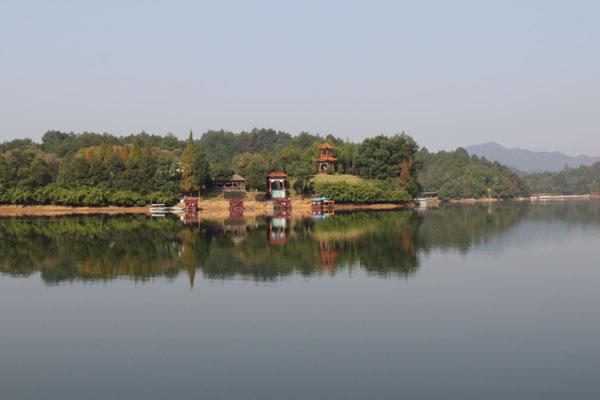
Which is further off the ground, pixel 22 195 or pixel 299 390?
pixel 22 195

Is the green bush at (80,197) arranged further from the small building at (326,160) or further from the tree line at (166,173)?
the small building at (326,160)

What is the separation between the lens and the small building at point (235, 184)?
9181 centimetres

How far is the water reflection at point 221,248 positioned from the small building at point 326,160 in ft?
150

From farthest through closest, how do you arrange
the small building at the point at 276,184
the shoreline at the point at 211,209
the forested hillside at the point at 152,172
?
the small building at the point at 276,184
the forested hillside at the point at 152,172
the shoreline at the point at 211,209

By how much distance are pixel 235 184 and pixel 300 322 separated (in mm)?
74436

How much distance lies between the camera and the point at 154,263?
3228cm

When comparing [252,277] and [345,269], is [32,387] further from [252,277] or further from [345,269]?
[345,269]

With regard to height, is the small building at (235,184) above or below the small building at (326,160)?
below

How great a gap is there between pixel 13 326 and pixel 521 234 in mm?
39707

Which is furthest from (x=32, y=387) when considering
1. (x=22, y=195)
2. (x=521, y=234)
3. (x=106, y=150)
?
(x=106, y=150)

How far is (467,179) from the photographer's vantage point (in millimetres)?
144750

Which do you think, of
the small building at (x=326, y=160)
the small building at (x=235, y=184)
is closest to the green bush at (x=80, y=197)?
the small building at (x=235, y=184)

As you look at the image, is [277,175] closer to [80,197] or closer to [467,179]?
[80,197]

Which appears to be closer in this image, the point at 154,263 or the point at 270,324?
the point at 270,324
